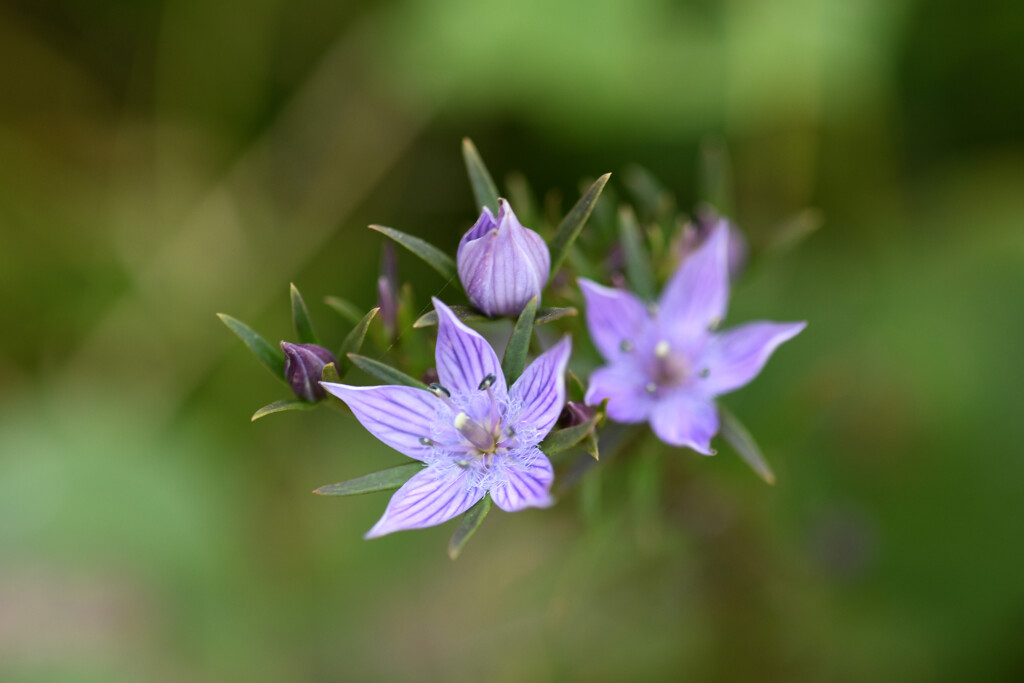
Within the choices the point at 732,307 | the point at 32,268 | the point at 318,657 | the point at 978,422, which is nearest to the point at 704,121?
the point at 732,307

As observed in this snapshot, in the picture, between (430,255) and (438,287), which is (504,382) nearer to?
(430,255)

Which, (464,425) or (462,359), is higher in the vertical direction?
(462,359)

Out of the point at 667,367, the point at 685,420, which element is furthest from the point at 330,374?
the point at 667,367

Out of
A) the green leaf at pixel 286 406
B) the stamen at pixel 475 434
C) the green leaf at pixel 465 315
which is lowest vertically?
the green leaf at pixel 286 406

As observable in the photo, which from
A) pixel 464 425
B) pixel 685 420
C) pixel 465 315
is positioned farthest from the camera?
pixel 685 420

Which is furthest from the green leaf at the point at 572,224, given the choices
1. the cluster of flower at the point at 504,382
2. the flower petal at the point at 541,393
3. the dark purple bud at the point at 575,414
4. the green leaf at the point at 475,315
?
the dark purple bud at the point at 575,414

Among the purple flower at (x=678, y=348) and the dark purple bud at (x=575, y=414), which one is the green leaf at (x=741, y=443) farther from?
the dark purple bud at (x=575, y=414)

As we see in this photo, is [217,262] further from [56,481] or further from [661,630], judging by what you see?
[661,630]
